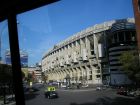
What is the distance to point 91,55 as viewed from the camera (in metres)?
135

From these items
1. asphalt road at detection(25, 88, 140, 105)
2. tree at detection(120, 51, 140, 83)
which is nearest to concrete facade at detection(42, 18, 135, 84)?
tree at detection(120, 51, 140, 83)

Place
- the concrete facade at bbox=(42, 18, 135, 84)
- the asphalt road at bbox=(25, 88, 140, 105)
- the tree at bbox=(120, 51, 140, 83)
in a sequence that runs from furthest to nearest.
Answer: the concrete facade at bbox=(42, 18, 135, 84) → the tree at bbox=(120, 51, 140, 83) → the asphalt road at bbox=(25, 88, 140, 105)

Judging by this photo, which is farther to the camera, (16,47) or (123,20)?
(123,20)

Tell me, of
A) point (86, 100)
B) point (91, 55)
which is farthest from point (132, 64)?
point (91, 55)

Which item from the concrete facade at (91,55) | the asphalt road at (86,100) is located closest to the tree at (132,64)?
the asphalt road at (86,100)

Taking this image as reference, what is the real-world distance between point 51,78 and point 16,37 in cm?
15995

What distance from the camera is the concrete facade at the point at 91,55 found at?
10831 cm

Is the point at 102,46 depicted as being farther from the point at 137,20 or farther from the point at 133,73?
the point at 133,73

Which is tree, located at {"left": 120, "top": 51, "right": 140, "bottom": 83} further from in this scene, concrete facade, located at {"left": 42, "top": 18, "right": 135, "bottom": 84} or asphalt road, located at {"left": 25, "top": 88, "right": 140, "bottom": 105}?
concrete facade, located at {"left": 42, "top": 18, "right": 135, "bottom": 84}

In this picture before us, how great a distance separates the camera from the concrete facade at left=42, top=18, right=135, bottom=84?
10831 cm

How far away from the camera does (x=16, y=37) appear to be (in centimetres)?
1350

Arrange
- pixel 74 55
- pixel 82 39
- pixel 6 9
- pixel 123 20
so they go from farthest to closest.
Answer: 1. pixel 74 55
2. pixel 82 39
3. pixel 123 20
4. pixel 6 9

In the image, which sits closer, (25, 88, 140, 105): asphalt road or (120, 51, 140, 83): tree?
(25, 88, 140, 105): asphalt road

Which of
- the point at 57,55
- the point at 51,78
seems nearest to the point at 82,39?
the point at 57,55
